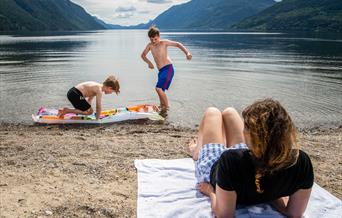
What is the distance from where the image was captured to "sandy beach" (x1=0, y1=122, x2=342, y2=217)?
555 cm

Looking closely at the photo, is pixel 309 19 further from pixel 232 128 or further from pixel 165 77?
pixel 232 128

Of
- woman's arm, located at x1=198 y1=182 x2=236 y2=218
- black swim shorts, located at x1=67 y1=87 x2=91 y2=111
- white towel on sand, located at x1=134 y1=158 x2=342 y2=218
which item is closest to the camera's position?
woman's arm, located at x1=198 y1=182 x2=236 y2=218

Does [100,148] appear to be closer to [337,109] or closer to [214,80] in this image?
[337,109]

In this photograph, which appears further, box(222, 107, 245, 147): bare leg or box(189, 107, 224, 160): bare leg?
box(222, 107, 245, 147): bare leg

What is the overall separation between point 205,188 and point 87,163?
9.95 feet

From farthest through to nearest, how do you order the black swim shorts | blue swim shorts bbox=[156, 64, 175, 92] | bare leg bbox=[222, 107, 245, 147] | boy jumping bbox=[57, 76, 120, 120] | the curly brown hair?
blue swim shorts bbox=[156, 64, 175, 92]
the black swim shorts
boy jumping bbox=[57, 76, 120, 120]
bare leg bbox=[222, 107, 245, 147]
the curly brown hair

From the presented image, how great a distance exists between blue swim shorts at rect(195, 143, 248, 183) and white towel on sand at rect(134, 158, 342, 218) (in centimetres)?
42

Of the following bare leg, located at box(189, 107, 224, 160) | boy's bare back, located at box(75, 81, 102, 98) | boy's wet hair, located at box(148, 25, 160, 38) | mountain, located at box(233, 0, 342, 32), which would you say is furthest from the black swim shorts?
mountain, located at box(233, 0, 342, 32)

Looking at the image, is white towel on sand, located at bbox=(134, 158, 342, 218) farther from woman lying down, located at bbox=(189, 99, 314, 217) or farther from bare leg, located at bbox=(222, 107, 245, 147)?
bare leg, located at bbox=(222, 107, 245, 147)

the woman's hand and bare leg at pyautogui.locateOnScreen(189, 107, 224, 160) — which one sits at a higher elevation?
bare leg at pyautogui.locateOnScreen(189, 107, 224, 160)

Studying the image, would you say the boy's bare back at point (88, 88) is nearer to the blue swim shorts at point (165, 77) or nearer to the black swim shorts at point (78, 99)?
the black swim shorts at point (78, 99)

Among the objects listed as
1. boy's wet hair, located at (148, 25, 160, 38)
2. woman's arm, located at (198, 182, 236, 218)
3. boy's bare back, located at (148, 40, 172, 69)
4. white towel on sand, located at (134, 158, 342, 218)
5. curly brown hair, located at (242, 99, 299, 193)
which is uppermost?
boy's wet hair, located at (148, 25, 160, 38)

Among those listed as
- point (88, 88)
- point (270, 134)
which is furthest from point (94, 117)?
point (270, 134)

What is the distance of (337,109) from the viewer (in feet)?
45.6
